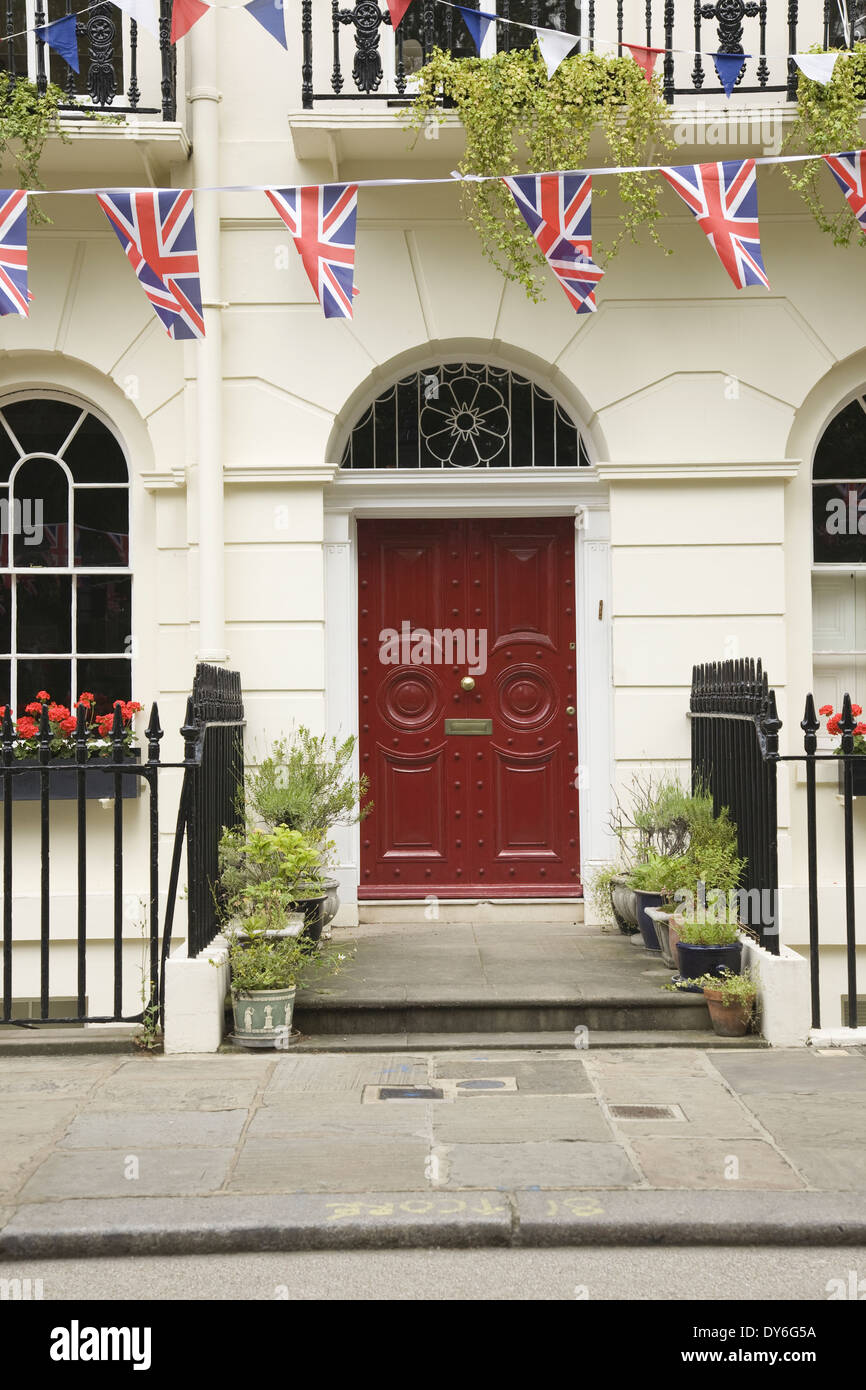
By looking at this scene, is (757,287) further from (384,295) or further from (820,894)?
(820,894)

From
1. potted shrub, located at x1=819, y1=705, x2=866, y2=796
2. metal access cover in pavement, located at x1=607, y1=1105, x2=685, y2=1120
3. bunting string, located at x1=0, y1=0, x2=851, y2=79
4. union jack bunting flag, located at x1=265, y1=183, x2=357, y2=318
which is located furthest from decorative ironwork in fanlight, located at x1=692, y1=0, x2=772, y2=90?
metal access cover in pavement, located at x1=607, y1=1105, x2=685, y2=1120

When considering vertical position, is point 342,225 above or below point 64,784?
above

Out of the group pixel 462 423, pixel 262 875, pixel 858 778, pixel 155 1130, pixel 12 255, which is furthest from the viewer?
pixel 462 423

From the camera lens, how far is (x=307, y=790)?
769 cm

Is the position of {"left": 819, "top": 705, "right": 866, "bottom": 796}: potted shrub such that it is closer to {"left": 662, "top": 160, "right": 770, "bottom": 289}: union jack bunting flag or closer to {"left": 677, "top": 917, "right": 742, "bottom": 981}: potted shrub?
{"left": 677, "top": 917, "right": 742, "bottom": 981}: potted shrub

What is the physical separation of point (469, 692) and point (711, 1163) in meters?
4.63

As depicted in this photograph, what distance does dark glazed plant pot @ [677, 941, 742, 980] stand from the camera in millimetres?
6504

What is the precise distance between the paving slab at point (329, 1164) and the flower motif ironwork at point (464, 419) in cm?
503

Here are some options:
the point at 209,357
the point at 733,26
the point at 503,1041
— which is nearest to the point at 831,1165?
the point at 503,1041

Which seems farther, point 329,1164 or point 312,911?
point 312,911

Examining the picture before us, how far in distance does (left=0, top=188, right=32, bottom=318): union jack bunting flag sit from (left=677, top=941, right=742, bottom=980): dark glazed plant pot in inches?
191

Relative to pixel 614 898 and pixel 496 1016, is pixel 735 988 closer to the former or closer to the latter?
pixel 496 1016

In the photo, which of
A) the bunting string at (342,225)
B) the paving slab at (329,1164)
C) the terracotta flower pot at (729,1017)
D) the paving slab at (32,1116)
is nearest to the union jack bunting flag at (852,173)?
the bunting string at (342,225)
